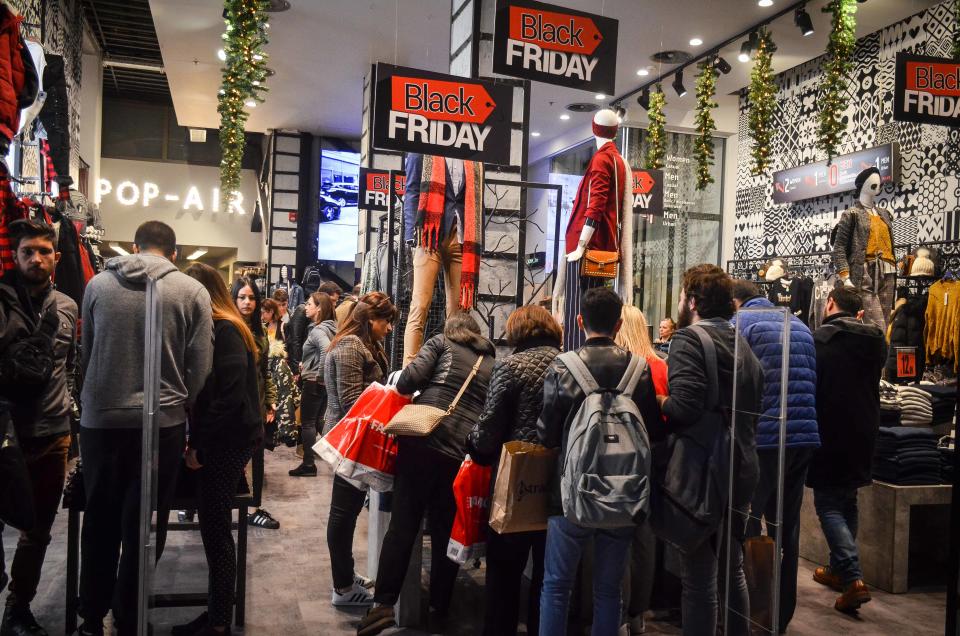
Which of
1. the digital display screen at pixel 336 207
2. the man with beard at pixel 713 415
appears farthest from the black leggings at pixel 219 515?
the digital display screen at pixel 336 207

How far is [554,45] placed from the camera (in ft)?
14.9

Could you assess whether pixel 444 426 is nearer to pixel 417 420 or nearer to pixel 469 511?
pixel 417 420

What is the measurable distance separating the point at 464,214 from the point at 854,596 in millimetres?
3084

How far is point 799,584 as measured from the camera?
15.3ft

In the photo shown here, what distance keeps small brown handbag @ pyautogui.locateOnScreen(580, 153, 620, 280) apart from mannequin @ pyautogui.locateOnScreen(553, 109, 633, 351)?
0.03 metres

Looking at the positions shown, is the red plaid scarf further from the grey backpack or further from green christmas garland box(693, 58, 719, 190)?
green christmas garland box(693, 58, 719, 190)

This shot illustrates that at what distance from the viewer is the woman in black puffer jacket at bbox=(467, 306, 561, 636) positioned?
3160mm

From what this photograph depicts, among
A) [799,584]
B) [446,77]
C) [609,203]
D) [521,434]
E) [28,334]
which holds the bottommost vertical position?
[799,584]

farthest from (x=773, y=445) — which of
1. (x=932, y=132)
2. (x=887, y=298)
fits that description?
(x=932, y=132)

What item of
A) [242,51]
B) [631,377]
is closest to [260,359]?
[631,377]

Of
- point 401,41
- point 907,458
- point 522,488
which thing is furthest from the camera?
point 401,41

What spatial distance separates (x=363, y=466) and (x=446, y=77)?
2306 millimetres

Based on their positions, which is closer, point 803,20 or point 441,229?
point 441,229

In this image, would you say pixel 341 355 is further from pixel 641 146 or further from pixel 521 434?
pixel 641 146
